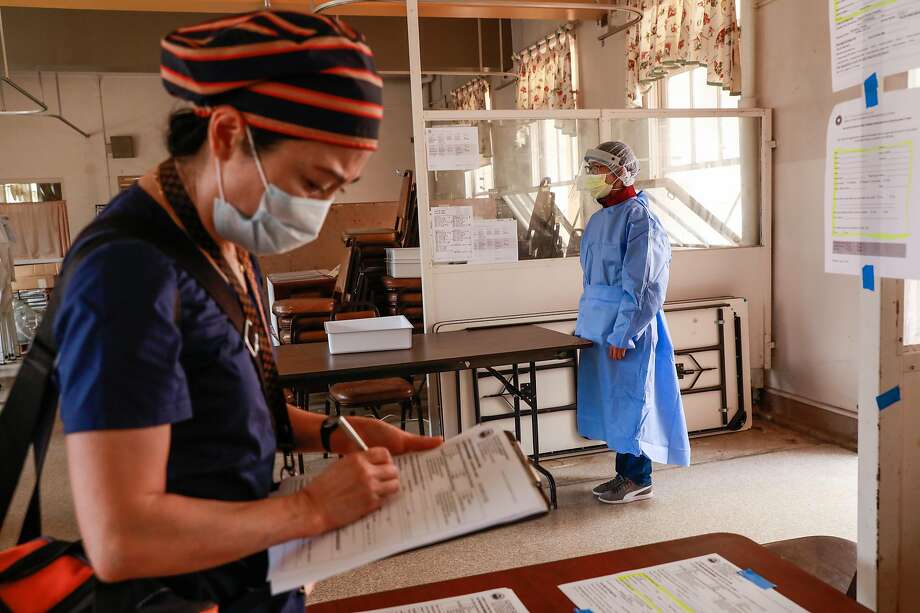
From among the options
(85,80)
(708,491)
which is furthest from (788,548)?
(85,80)

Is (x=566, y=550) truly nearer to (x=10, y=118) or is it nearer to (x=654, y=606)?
(x=654, y=606)

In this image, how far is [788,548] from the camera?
1338mm

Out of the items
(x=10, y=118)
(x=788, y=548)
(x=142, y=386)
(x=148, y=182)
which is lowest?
(x=788, y=548)

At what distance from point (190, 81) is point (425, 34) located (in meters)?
6.16

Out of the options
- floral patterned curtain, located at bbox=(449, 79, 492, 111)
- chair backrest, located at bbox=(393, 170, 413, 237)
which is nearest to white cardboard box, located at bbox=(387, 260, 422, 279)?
chair backrest, located at bbox=(393, 170, 413, 237)

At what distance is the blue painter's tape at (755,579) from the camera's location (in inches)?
39.0

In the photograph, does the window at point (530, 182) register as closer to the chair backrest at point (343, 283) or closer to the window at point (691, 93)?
the window at point (691, 93)

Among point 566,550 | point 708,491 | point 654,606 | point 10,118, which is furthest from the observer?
point 10,118

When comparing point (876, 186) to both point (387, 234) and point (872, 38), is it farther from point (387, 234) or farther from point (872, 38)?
point (387, 234)

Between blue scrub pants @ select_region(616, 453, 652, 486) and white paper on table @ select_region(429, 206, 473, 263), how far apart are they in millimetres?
1351

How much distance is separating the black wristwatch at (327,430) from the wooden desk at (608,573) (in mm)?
261

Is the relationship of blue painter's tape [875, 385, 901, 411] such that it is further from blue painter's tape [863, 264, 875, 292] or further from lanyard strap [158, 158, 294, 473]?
lanyard strap [158, 158, 294, 473]

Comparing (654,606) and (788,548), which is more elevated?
(654,606)

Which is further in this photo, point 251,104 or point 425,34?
point 425,34
